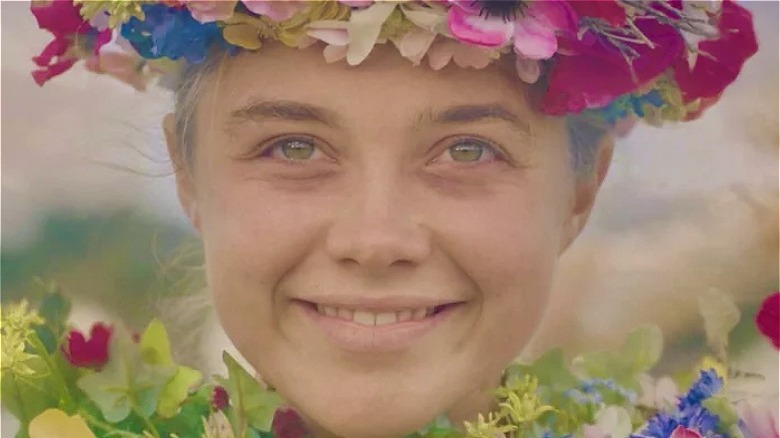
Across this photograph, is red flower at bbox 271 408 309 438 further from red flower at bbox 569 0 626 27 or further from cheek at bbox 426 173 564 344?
red flower at bbox 569 0 626 27

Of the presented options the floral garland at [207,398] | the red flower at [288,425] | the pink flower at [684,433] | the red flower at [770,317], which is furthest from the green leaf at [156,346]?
the red flower at [770,317]

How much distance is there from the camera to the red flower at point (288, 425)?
0.78 metres

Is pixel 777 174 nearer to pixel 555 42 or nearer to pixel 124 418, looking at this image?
pixel 555 42

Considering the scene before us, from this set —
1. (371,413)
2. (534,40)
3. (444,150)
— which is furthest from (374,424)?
(534,40)

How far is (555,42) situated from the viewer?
2.28 ft

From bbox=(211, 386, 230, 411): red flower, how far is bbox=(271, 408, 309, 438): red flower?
0.05 m

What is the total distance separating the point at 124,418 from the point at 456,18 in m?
0.44

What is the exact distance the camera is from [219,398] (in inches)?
31.1

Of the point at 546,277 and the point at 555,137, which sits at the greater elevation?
the point at 555,137

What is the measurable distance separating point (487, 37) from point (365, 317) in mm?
240

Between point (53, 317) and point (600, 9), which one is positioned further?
point (53, 317)

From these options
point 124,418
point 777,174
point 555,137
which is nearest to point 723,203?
point 777,174

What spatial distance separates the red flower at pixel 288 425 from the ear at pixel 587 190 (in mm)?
275

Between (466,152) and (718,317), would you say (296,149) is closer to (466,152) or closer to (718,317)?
(466,152)
